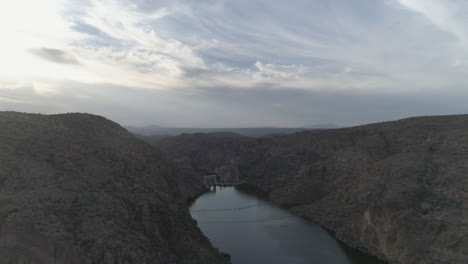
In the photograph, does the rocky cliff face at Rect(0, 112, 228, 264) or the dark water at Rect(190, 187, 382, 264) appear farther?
the dark water at Rect(190, 187, 382, 264)

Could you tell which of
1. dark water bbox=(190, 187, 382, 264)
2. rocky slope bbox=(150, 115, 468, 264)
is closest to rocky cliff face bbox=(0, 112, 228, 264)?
dark water bbox=(190, 187, 382, 264)

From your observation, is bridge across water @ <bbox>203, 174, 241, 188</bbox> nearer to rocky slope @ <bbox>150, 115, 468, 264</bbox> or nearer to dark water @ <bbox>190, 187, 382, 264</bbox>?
rocky slope @ <bbox>150, 115, 468, 264</bbox>

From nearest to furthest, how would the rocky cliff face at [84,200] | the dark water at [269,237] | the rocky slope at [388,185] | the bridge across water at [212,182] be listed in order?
the rocky cliff face at [84,200] < the rocky slope at [388,185] < the dark water at [269,237] < the bridge across water at [212,182]

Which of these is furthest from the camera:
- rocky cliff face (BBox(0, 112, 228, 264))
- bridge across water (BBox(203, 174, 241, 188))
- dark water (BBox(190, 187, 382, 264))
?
bridge across water (BBox(203, 174, 241, 188))

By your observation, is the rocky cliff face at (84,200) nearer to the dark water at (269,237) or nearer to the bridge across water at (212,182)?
the dark water at (269,237)

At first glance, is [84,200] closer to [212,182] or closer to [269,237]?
[269,237]

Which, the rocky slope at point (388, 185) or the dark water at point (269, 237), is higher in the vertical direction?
the rocky slope at point (388, 185)

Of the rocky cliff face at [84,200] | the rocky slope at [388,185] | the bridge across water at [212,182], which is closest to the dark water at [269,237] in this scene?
the rocky slope at [388,185]
